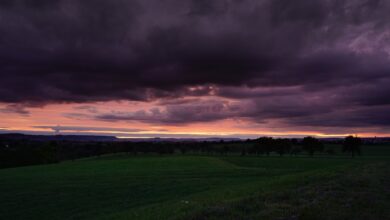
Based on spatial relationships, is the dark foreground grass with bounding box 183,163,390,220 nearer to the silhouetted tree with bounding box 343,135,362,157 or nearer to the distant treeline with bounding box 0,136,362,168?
the silhouetted tree with bounding box 343,135,362,157

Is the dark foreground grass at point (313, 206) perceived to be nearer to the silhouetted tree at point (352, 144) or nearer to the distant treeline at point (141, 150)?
the silhouetted tree at point (352, 144)

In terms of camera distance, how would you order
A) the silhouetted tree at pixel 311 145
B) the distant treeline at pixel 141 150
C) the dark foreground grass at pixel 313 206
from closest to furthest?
the dark foreground grass at pixel 313 206 → the distant treeline at pixel 141 150 → the silhouetted tree at pixel 311 145

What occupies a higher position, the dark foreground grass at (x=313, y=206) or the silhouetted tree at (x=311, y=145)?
the silhouetted tree at (x=311, y=145)

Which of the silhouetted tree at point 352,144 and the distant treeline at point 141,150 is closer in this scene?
the distant treeline at point 141,150

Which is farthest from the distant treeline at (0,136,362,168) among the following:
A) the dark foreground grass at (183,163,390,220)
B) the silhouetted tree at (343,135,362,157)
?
the dark foreground grass at (183,163,390,220)

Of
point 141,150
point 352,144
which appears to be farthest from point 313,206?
point 141,150

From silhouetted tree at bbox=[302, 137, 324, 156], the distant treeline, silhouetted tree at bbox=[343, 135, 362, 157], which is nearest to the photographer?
the distant treeline

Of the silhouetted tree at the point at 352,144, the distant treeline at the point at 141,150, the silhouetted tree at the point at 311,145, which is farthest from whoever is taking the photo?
the silhouetted tree at the point at 311,145

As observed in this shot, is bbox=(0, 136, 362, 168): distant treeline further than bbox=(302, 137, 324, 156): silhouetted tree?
No

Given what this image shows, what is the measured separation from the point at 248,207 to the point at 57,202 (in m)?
21.5

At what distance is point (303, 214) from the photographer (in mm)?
10227

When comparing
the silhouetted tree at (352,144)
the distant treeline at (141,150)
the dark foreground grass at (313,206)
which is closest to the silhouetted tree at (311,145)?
→ the distant treeline at (141,150)

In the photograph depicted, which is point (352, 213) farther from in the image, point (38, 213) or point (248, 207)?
point (38, 213)

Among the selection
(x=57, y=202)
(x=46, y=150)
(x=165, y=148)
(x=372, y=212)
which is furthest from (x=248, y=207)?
(x=165, y=148)
